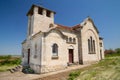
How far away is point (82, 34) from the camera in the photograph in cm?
1881

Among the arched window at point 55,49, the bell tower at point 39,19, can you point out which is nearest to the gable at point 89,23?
the bell tower at point 39,19

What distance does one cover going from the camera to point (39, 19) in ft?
54.3

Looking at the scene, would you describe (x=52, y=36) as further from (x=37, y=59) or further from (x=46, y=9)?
(x=46, y=9)

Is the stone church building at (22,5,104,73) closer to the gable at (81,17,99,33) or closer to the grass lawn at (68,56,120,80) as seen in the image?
the gable at (81,17,99,33)

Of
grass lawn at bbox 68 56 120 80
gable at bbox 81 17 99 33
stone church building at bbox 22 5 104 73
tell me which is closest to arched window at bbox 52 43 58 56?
stone church building at bbox 22 5 104 73

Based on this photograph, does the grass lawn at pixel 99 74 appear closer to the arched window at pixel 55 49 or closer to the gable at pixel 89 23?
the arched window at pixel 55 49

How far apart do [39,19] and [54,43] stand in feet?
18.5

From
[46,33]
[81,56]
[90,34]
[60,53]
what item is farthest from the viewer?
[90,34]

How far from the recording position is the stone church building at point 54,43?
1285 cm

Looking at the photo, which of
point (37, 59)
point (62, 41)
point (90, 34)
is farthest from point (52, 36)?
point (90, 34)

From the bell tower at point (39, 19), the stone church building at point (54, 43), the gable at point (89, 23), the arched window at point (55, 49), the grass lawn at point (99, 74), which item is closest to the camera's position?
the grass lawn at point (99, 74)

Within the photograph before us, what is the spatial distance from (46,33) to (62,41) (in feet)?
9.92

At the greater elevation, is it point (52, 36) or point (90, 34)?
point (90, 34)

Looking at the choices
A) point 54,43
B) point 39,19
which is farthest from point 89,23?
point 54,43
